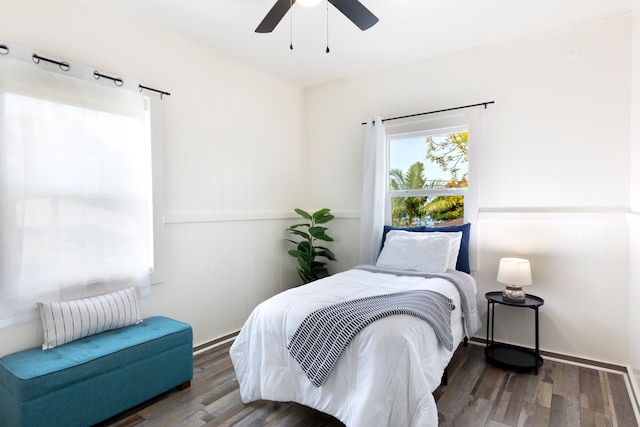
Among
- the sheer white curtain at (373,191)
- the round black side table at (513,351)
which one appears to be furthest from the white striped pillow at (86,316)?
the round black side table at (513,351)

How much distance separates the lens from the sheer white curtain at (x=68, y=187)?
2.01m

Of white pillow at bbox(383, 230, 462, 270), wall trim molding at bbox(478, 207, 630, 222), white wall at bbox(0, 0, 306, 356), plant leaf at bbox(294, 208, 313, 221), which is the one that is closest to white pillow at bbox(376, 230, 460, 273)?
white pillow at bbox(383, 230, 462, 270)

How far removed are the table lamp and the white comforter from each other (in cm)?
63

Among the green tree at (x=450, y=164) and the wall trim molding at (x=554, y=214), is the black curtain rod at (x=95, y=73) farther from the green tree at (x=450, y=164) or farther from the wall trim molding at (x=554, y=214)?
the wall trim molding at (x=554, y=214)

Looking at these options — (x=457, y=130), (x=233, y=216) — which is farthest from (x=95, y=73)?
(x=457, y=130)

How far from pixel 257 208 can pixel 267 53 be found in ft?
5.08

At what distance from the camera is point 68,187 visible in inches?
87.8

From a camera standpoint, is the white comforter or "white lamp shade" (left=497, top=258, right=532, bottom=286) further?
"white lamp shade" (left=497, top=258, right=532, bottom=286)

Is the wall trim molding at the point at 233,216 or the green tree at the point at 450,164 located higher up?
the green tree at the point at 450,164

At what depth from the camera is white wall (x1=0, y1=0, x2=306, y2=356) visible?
2326 millimetres

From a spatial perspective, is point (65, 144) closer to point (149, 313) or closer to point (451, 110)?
point (149, 313)

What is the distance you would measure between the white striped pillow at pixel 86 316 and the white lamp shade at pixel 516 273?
2.80 metres

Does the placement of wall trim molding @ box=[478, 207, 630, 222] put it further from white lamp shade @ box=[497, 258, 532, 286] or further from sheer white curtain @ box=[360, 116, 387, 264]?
sheer white curtain @ box=[360, 116, 387, 264]

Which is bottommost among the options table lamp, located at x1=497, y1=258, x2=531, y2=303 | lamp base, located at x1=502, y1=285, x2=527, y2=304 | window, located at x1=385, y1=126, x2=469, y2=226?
lamp base, located at x1=502, y1=285, x2=527, y2=304
